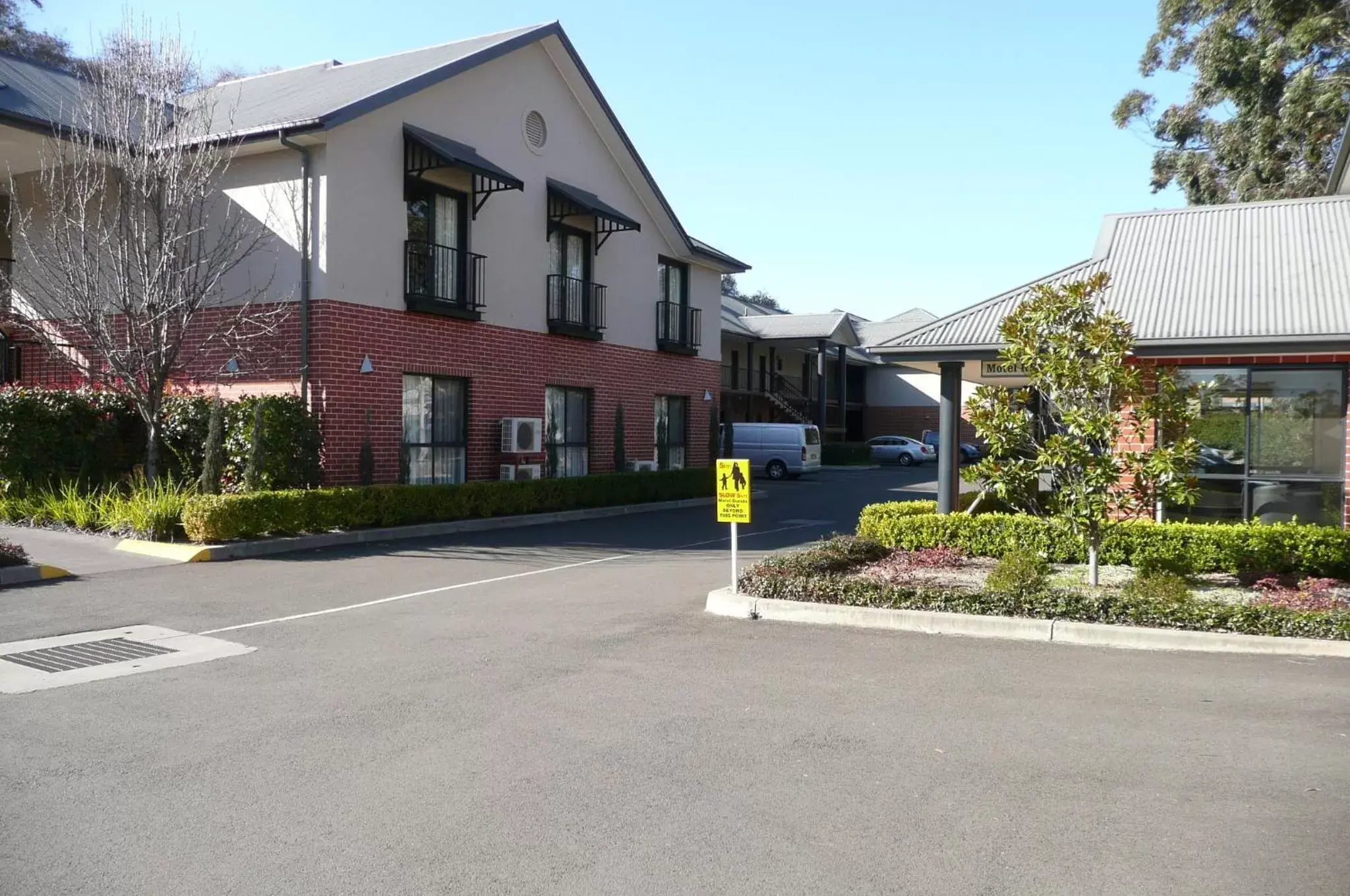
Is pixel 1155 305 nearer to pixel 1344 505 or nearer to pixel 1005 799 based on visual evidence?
pixel 1344 505

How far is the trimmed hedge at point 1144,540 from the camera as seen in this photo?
37.0 ft

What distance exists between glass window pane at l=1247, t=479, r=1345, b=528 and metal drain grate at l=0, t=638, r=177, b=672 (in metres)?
11.6

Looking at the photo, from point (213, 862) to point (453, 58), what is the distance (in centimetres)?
1835

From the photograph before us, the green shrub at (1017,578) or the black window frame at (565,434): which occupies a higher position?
the black window frame at (565,434)

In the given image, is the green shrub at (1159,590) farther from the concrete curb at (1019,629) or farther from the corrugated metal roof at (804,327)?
the corrugated metal roof at (804,327)

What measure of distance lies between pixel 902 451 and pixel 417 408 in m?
35.2

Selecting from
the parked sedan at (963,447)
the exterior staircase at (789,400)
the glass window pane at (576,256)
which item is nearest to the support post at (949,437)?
the glass window pane at (576,256)

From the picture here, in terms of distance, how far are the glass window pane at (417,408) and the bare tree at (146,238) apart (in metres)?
2.59

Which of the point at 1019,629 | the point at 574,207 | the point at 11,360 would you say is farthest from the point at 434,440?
the point at 1019,629

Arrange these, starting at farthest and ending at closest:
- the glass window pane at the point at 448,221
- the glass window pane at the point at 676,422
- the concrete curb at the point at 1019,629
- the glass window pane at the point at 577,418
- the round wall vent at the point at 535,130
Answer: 1. the glass window pane at the point at 676,422
2. the glass window pane at the point at 577,418
3. the round wall vent at the point at 535,130
4. the glass window pane at the point at 448,221
5. the concrete curb at the point at 1019,629

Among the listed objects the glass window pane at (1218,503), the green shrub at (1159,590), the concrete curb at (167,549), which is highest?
the glass window pane at (1218,503)

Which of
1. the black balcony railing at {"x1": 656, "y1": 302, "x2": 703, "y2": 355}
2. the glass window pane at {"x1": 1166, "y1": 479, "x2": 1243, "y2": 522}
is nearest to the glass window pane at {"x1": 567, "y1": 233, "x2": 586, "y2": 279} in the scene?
the black balcony railing at {"x1": 656, "y1": 302, "x2": 703, "y2": 355}

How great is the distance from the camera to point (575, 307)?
23.2 meters

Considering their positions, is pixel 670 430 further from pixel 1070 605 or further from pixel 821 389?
pixel 821 389
